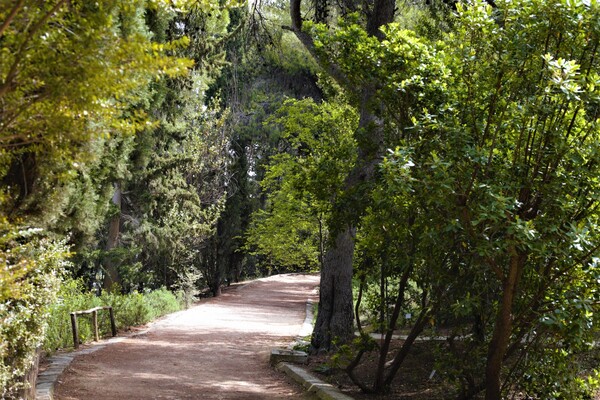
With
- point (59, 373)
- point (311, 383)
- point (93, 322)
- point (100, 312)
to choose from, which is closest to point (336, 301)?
point (311, 383)

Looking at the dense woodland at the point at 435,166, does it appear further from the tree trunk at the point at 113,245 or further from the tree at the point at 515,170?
the tree trunk at the point at 113,245

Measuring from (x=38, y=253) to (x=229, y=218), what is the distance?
25.6 metres

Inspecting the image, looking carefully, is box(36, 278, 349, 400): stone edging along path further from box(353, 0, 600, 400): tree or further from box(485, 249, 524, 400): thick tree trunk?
box(353, 0, 600, 400): tree

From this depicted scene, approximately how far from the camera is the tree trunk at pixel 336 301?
12.3 meters

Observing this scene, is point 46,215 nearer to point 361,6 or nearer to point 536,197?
point 536,197

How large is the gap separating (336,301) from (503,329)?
613 cm

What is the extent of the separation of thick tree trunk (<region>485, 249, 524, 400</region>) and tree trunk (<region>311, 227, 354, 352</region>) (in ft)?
18.4

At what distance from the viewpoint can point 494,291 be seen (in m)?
7.38

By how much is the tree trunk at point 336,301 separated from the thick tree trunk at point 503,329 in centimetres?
562

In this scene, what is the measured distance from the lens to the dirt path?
9.51 meters

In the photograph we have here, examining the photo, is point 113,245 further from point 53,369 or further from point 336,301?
point 53,369

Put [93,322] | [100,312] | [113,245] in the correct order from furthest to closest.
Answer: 1. [113,245]
2. [100,312]
3. [93,322]

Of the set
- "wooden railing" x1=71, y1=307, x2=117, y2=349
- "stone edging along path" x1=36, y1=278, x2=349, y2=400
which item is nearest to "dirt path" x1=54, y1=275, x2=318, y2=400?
"stone edging along path" x1=36, y1=278, x2=349, y2=400

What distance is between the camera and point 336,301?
40.8ft
